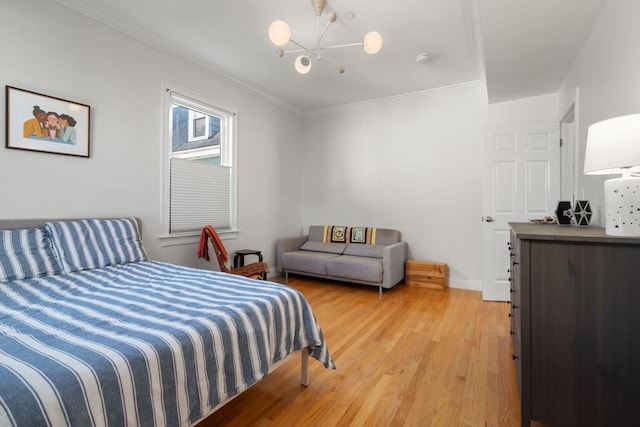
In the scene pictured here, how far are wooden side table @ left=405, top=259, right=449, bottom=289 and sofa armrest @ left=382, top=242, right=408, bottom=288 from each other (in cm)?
11

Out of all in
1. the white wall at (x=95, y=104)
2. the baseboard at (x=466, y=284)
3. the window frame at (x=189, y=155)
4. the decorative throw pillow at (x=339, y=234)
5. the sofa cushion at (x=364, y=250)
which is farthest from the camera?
the decorative throw pillow at (x=339, y=234)

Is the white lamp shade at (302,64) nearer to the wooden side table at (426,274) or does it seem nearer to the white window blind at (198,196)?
the white window blind at (198,196)

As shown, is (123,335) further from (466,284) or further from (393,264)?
(466,284)

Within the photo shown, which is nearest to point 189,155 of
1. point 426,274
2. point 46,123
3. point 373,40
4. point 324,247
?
point 46,123

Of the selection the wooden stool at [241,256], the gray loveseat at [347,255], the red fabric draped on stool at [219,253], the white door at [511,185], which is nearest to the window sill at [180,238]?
the red fabric draped on stool at [219,253]

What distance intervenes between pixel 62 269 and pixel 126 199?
911mm

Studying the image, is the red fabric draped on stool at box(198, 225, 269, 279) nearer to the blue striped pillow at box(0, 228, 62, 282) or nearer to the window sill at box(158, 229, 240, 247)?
the window sill at box(158, 229, 240, 247)

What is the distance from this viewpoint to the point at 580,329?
131cm

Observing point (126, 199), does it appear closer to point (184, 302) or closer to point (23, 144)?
point (23, 144)

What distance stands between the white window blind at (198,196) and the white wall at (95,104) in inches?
8.2

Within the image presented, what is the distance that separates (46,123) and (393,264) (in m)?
3.69

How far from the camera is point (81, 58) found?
103 inches

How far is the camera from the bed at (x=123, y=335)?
891 millimetres

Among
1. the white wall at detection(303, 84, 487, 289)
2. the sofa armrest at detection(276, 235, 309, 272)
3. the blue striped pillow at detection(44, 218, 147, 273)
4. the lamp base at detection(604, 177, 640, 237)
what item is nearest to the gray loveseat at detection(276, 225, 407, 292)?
the sofa armrest at detection(276, 235, 309, 272)
